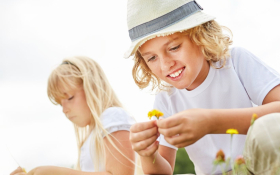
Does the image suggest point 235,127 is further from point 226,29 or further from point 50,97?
point 50,97

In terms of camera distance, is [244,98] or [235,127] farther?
[244,98]

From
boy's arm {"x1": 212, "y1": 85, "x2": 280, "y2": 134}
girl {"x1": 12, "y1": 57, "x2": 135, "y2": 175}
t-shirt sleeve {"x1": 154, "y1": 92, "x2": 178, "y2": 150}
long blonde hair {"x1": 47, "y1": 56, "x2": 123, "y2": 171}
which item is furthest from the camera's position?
long blonde hair {"x1": 47, "y1": 56, "x2": 123, "y2": 171}

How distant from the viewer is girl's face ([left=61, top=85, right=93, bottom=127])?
292cm

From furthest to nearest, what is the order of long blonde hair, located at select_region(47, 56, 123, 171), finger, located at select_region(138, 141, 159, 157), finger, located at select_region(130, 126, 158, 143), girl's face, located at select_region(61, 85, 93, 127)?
girl's face, located at select_region(61, 85, 93, 127)
long blonde hair, located at select_region(47, 56, 123, 171)
finger, located at select_region(138, 141, 159, 157)
finger, located at select_region(130, 126, 158, 143)

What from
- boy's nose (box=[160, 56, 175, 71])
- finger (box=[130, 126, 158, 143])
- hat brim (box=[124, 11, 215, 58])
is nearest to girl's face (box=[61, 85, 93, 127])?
hat brim (box=[124, 11, 215, 58])

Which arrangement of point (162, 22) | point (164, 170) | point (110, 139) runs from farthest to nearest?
point (110, 139) → point (164, 170) → point (162, 22)

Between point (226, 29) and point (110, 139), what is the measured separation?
1.26 metres

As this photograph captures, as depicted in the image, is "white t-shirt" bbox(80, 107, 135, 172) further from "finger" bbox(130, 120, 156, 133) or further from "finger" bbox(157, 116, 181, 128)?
"finger" bbox(157, 116, 181, 128)

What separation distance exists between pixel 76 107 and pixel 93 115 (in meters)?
0.21

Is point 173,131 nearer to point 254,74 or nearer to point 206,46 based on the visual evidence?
point 206,46

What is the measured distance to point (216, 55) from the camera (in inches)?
84.1

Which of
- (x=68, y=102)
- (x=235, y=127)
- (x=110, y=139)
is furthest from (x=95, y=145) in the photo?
(x=235, y=127)

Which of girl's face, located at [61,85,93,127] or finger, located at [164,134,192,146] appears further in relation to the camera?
girl's face, located at [61,85,93,127]

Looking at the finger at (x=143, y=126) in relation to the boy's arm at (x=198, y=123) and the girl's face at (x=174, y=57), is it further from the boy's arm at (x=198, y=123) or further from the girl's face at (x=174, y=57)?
the girl's face at (x=174, y=57)
